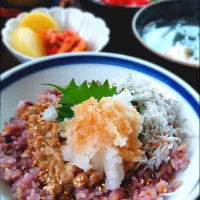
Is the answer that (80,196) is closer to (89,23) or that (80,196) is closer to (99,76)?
(99,76)

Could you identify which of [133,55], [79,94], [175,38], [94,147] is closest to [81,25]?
[133,55]

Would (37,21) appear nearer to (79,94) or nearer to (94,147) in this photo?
(79,94)

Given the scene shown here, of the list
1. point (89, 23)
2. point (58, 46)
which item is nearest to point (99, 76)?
point (58, 46)

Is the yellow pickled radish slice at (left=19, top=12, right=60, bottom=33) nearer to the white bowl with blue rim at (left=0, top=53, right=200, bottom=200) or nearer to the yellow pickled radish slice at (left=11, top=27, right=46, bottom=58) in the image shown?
the yellow pickled radish slice at (left=11, top=27, right=46, bottom=58)

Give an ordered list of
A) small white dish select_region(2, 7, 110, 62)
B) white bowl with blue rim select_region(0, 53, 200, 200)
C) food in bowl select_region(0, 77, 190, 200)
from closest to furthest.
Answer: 1. food in bowl select_region(0, 77, 190, 200)
2. white bowl with blue rim select_region(0, 53, 200, 200)
3. small white dish select_region(2, 7, 110, 62)

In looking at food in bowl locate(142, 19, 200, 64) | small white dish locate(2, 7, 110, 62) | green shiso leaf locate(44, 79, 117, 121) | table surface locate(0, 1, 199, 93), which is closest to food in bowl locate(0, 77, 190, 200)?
green shiso leaf locate(44, 79, 117, 121)

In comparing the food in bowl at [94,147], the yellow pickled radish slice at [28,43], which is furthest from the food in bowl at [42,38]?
the food in bowl at [94,147]
